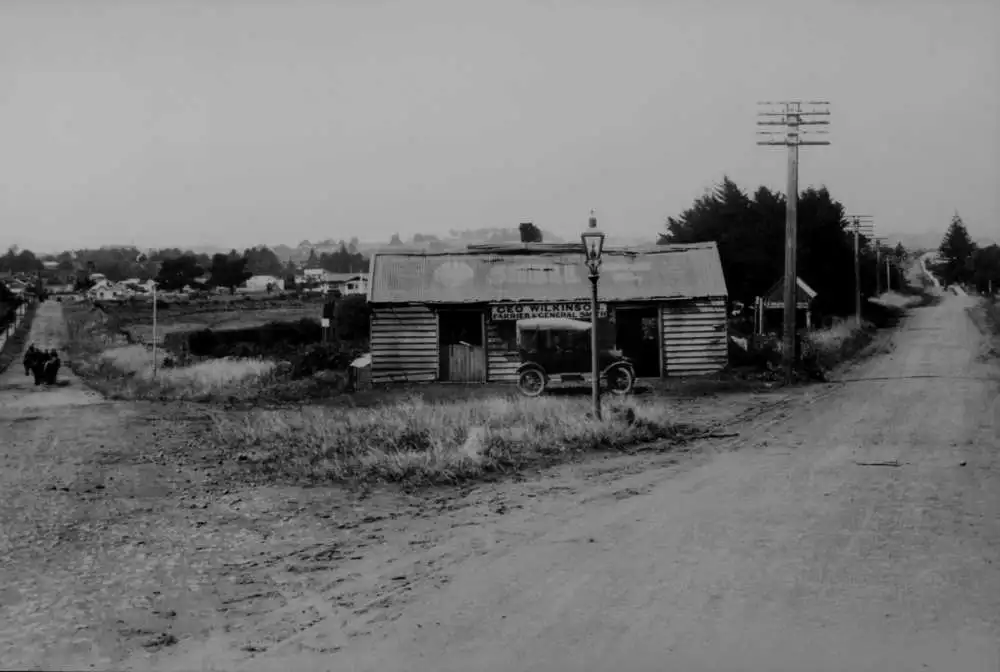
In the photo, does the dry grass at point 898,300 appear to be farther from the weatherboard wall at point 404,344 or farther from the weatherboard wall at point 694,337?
the weatherboard wall at point 404,344

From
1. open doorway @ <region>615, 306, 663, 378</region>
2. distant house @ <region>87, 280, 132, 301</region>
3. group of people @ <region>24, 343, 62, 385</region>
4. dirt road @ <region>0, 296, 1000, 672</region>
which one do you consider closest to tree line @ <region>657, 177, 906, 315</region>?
open doorway @ <region>615, 306, 663, 378</region>

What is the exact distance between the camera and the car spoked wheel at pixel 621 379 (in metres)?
21.7

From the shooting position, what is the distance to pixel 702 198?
6238cm

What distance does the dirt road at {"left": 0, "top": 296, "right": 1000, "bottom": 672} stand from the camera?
556 cm

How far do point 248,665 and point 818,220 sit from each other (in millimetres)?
50855

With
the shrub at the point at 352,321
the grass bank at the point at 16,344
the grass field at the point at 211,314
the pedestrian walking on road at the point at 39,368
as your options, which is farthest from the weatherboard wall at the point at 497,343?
the grass field at the point at 211,314

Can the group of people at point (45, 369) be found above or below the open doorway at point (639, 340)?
below

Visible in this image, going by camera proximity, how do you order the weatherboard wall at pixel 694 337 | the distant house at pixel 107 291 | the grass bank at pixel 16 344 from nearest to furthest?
the weatherboard wall at pixel 694 337 < the grass bank at pixel 16 344 < the distant house at pixel 107 291

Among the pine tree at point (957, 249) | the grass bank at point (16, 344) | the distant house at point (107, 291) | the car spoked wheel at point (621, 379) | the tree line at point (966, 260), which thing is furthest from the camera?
the distant house at point (107, 291)

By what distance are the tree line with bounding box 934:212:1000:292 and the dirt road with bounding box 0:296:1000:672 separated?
258 feet

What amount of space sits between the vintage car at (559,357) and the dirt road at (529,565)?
813cm

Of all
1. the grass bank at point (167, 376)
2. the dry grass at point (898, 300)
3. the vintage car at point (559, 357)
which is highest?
the dry grass at point (898, 300)

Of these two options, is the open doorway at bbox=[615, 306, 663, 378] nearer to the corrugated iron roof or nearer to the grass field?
the corrugated iron roof

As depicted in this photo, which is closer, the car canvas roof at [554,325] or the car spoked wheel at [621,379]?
the car spoked wheel at [621,379]
